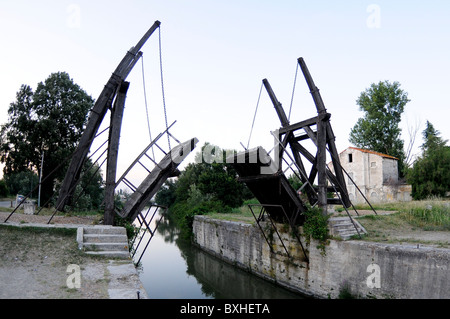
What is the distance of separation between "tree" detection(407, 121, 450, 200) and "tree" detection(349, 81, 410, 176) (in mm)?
10332

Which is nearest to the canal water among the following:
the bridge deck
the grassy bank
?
the bridge deck

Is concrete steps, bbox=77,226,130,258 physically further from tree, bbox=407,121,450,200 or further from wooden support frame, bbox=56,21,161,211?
tree, bbox=407,121,450,200

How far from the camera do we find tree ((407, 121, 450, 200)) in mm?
23453

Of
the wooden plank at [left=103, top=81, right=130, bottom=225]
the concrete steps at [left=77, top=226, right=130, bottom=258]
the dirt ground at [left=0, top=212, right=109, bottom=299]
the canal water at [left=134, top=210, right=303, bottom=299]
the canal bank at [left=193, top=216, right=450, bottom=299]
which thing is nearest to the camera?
the dirt ground at [left=0, top=212, right=109, bottom=299]

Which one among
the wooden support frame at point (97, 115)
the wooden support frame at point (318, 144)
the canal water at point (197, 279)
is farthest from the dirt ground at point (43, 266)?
the wooden support frame at point (318, 144)

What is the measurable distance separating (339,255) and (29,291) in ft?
26.2

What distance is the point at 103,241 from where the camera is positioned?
7.11 metres

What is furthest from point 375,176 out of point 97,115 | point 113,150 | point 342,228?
point 97,115

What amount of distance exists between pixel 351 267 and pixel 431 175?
1902 cm

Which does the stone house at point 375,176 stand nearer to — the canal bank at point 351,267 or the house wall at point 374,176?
the house wall at point 374,176

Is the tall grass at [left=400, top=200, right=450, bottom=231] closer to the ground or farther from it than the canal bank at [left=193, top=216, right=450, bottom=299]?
farther from it

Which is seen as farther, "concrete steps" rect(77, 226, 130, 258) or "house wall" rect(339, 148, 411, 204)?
"house wall" rect(339, 148, 411, 204)

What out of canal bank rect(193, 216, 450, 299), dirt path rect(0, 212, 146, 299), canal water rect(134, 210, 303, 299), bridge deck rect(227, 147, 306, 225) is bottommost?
canal water rect(134, 210, 303, 299)

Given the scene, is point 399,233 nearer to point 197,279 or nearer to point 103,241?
point 197,279
